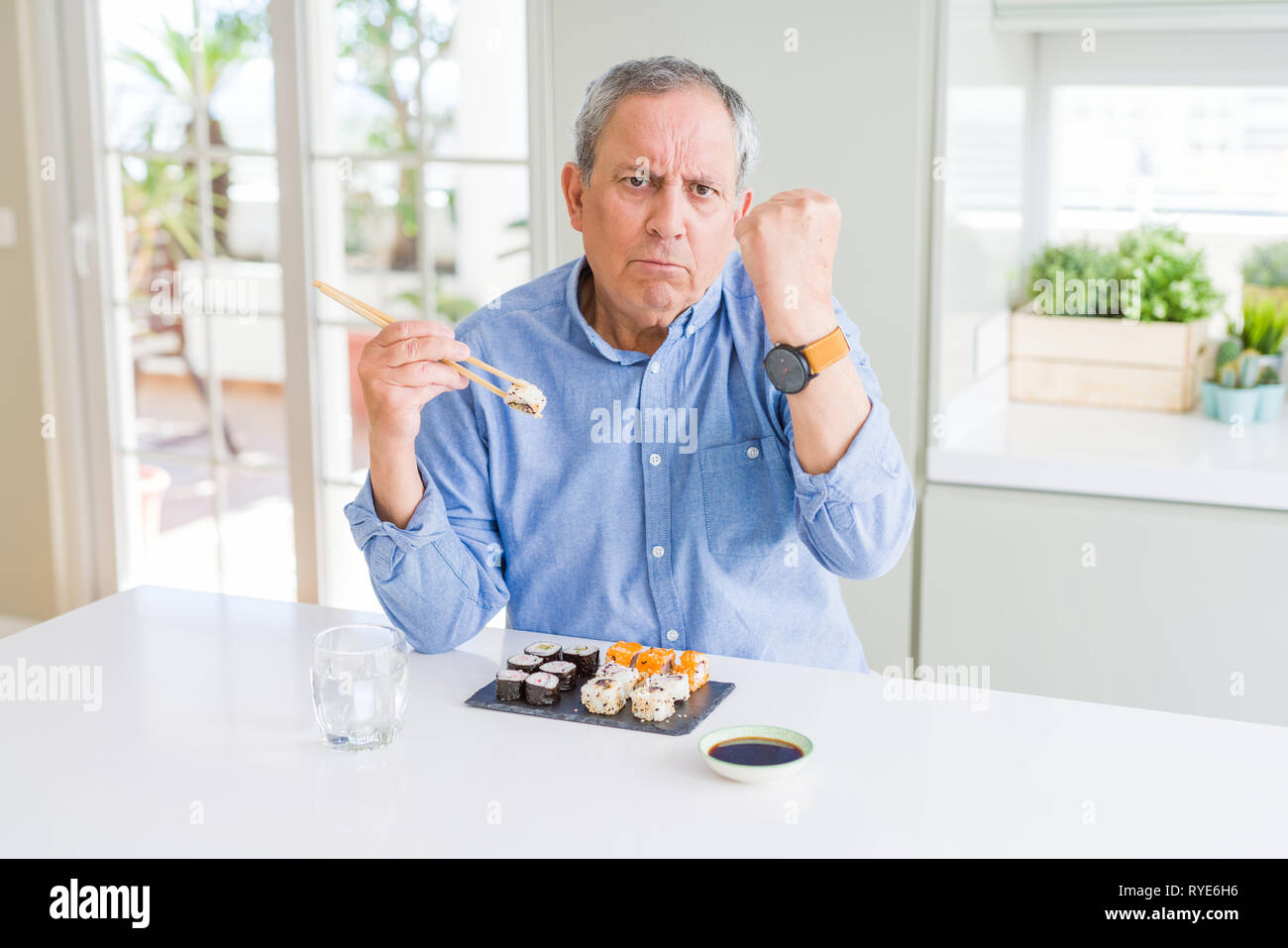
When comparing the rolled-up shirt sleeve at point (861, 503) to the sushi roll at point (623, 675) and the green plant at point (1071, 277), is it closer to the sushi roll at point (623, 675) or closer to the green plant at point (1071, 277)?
the sushi roll at point (623, 675)

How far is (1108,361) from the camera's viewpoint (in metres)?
2.80

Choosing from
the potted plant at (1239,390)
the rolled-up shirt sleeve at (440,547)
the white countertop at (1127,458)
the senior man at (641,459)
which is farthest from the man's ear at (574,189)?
the potted plant at (1239,390)

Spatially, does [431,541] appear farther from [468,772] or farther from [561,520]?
[468,772]

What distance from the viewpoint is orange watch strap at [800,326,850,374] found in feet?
4.68

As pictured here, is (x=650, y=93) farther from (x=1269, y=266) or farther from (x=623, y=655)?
(x=1269, y=266)

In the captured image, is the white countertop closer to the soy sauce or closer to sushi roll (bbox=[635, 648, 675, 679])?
sushi roll (bbox=[635, 648, 675, 679])

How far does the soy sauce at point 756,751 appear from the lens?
118 cm

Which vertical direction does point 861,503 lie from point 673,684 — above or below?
above

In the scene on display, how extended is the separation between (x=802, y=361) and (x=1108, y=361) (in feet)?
5.28

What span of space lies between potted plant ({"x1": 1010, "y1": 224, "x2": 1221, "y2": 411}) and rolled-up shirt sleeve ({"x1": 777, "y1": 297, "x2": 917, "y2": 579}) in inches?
56.9

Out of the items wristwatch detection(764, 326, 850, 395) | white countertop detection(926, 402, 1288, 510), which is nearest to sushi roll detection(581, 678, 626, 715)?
wristwatch detection(764, 326, 850, 395)

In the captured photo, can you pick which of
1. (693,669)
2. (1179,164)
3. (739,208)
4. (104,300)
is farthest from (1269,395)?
(104,300)
